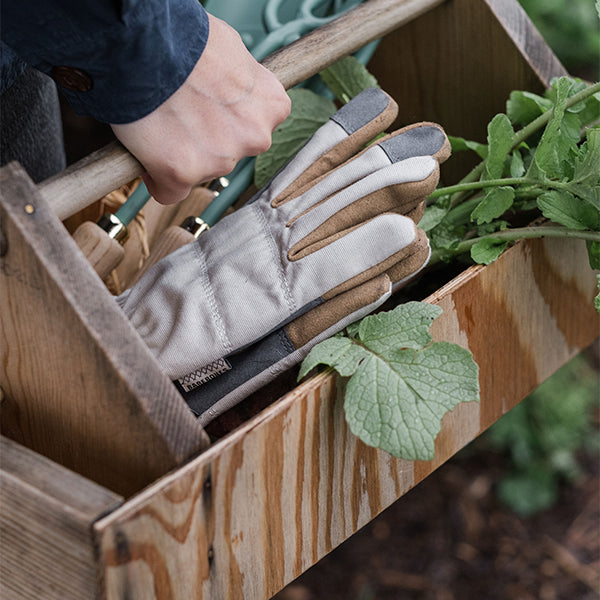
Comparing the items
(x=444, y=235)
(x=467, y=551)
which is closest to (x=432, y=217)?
(x=444, y=235)

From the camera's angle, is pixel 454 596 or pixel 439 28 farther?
pixel 454 596

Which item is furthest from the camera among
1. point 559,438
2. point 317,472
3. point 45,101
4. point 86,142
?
point 559,438

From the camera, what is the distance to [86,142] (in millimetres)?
1319

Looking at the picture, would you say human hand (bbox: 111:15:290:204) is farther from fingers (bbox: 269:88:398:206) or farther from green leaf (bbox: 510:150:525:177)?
green leaf (bbox: 510:150:525:177)

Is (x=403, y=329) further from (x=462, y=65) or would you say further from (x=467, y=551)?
(x=467, y=551)

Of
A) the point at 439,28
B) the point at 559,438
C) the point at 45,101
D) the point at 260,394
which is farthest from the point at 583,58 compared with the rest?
the point at 260,394

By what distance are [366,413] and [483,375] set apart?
0.63ft

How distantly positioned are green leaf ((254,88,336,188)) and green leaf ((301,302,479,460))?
33cm

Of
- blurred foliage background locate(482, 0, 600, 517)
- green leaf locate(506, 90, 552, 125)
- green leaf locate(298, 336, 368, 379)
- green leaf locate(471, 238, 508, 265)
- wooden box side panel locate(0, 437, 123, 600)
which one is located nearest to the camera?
wooden box side panel locate(0, 437, 123, 600)

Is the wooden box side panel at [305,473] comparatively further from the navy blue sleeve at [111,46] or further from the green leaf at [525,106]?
the navy blue sleeve at [111,46]

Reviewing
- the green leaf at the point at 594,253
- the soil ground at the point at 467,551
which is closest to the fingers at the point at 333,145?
the green leaf at the point at 594,253

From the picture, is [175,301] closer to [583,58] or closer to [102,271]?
[102,271]

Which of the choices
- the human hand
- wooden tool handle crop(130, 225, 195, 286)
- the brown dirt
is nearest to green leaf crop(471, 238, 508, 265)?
the human hand

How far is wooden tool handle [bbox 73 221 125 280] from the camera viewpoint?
0.76 meters
